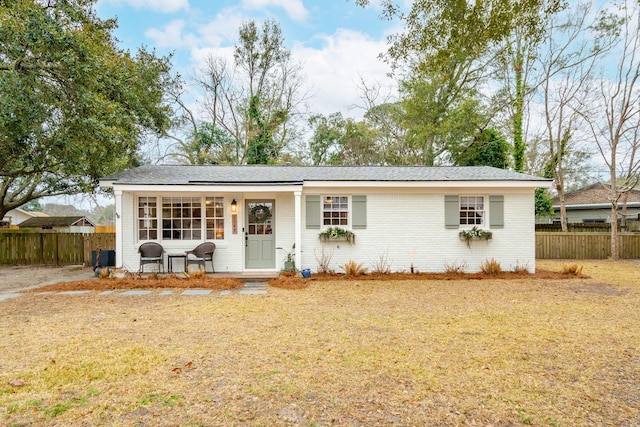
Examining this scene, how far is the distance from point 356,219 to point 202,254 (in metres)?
4.25

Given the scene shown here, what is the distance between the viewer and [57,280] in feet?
29.5

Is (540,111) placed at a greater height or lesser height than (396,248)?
greater

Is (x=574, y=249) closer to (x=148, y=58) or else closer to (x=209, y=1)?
(x=209, y=1)

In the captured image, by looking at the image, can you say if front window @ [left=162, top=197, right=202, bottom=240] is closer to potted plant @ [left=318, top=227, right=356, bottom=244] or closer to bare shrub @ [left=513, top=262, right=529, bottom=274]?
potted plant @ [left=318, top=227, right=356, bottom=244]

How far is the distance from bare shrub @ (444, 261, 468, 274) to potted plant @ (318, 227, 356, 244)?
274 centimetres

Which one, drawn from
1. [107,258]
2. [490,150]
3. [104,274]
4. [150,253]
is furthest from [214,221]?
[490,150]

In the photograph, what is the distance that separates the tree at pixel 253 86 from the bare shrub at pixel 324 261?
12.5 m

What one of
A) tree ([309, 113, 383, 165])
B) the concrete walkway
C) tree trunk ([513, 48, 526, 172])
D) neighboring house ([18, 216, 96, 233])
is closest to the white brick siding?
the concrete walkway

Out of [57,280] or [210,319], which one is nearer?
[210,319]

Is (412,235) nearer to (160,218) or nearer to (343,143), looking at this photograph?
(160,218)

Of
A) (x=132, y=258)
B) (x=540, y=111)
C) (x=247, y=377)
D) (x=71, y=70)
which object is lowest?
(x=247, y=377)

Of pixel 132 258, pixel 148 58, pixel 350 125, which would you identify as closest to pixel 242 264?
pixel 132 258

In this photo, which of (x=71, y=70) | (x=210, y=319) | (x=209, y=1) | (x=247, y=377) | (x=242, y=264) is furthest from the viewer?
(x=209, y=1)

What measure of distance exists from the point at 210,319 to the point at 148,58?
12.1 meters
